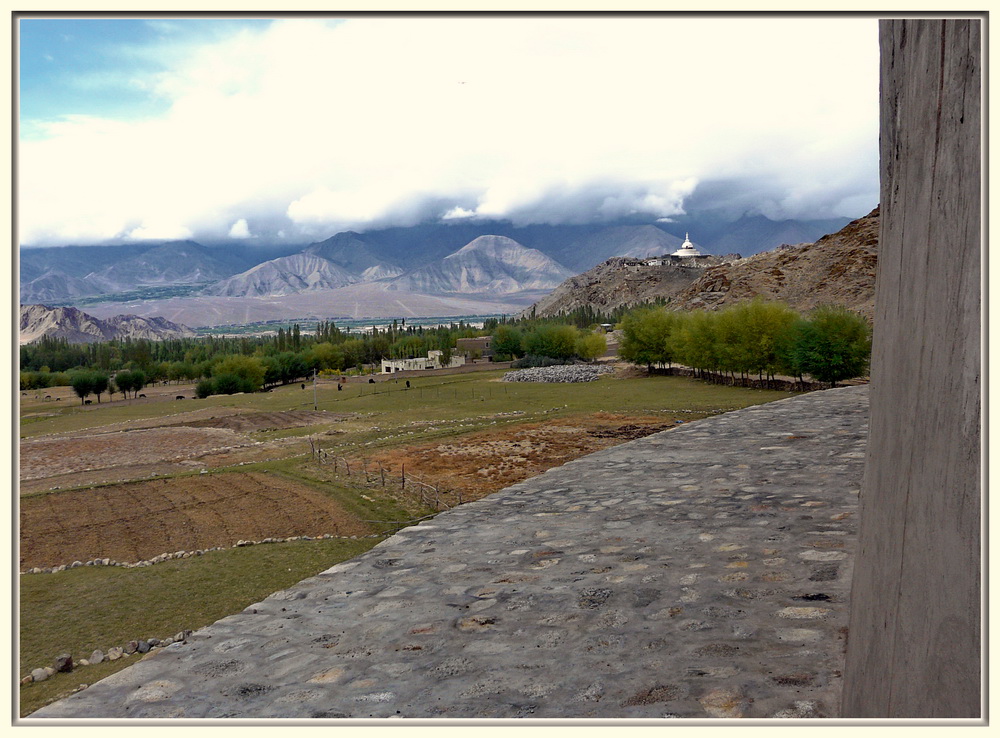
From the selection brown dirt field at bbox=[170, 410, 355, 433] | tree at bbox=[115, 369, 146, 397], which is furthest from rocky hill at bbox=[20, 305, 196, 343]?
brown dirt field at bbox=[170, 410, 355, 433]

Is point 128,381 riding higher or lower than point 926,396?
lower

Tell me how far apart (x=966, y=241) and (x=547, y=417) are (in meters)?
22.2

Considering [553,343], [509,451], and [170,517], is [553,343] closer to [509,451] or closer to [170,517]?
[509,451]

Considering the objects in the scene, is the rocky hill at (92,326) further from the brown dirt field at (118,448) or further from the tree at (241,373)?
the brown dirt field at (118,448)

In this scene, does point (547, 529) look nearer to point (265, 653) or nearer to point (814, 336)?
point (265, 653)

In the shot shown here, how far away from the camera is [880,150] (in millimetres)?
2287

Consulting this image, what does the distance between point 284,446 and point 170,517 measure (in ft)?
27.9

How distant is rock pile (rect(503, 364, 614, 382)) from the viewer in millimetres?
39688

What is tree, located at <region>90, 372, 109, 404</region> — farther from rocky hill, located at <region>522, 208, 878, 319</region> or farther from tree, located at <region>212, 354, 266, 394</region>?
rocky hill, located at <region>522, 208, 878, 319</region>

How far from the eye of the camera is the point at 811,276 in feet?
185

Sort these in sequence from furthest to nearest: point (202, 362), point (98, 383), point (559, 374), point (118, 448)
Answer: point (202, 362) → point (559, 374) → point (98, 383) → point (118, 448)

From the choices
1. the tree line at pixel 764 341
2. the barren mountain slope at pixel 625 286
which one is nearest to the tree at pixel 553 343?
the tree line at pixel 764 341

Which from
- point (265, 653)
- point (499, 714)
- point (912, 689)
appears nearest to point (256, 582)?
point (265, 653)

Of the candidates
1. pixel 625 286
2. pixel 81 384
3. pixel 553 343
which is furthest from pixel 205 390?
pixel 625 286
